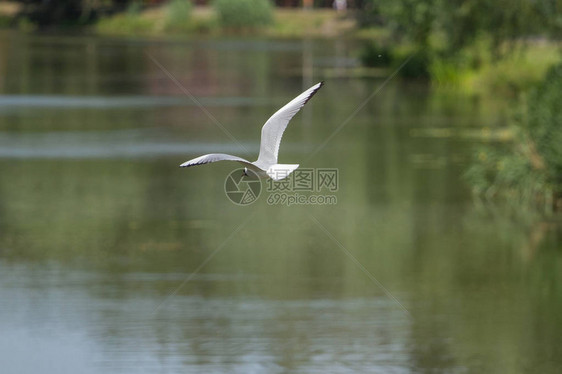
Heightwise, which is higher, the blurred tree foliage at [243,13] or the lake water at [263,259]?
the blurred tree foliage at [243,13]

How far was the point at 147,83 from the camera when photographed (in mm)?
48312

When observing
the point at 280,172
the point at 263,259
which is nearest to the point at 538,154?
the point at 263,259

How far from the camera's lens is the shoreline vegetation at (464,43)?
1895cm

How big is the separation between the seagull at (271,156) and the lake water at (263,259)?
299 cm

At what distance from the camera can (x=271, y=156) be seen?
29.6ft

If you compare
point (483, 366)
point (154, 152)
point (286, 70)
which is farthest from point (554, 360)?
point (286, 70)

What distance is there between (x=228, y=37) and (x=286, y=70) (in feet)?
126

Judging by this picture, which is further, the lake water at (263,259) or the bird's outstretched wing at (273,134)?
the lake water at (263,259)

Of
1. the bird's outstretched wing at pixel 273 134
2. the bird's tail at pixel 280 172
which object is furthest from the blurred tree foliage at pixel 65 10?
the bird's tail at pixel 280 172

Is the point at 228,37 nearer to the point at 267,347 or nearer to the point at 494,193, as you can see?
the point at 494,193

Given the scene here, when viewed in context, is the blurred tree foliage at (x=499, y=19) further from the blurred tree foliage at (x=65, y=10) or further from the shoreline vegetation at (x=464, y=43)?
the blurred tree foliage at (x=65, y=10)

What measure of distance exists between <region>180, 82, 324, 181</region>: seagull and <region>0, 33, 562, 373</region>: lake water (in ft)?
9.80

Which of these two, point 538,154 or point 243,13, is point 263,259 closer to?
point 538,154

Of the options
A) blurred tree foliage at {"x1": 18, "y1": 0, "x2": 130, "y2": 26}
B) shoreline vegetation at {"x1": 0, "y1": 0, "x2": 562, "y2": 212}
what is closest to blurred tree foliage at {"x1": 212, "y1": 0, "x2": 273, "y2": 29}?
shoreline vegetation at {"x1": 0, "y1": 0, "x2": 562, "y2": 212}
